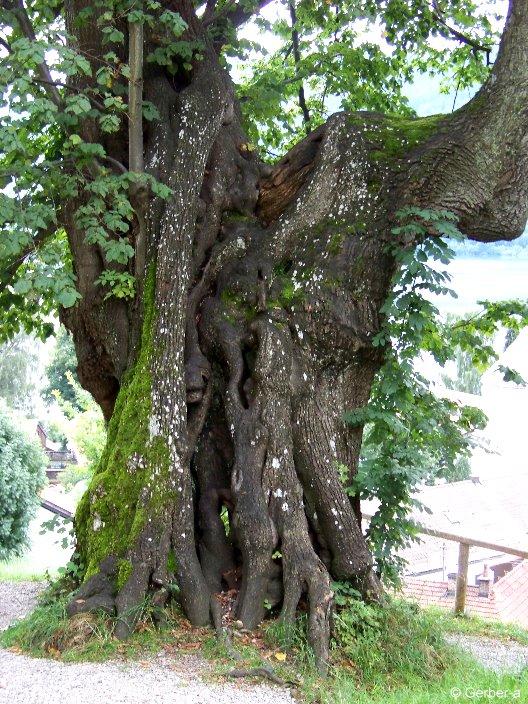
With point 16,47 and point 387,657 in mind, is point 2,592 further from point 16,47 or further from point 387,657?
point 16,47

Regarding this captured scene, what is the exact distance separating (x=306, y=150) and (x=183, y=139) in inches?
48.6

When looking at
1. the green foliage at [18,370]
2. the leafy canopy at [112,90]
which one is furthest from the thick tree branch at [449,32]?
the green foliage at [18,370]

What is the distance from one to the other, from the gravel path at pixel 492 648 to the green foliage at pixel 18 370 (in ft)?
111

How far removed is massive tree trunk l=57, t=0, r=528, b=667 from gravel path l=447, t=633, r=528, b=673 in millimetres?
1666

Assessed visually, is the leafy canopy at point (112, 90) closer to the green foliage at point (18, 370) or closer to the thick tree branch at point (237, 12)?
the thick tree branch at point (237, 12)

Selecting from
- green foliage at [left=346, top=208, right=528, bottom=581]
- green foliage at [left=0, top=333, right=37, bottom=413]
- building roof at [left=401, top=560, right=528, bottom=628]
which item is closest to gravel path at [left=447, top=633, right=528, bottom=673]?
building roof at [left=401, top=560, right=528, bottom=628]

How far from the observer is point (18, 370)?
3956 cm

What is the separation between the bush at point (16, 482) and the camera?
1189cm

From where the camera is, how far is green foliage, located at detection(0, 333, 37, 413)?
39094mm

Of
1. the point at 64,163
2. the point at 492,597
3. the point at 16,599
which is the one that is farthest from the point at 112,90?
the point at 492,597

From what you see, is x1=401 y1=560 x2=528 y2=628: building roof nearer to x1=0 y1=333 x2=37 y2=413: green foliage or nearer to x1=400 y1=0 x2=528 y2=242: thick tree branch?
x1=400 y1=0 x2=528 y2=242: thick tree branch

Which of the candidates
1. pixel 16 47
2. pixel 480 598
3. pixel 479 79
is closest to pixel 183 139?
pixel 16 47

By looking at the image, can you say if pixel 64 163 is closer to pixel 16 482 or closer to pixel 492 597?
pixel 16 482

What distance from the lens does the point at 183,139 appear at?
703 cm
